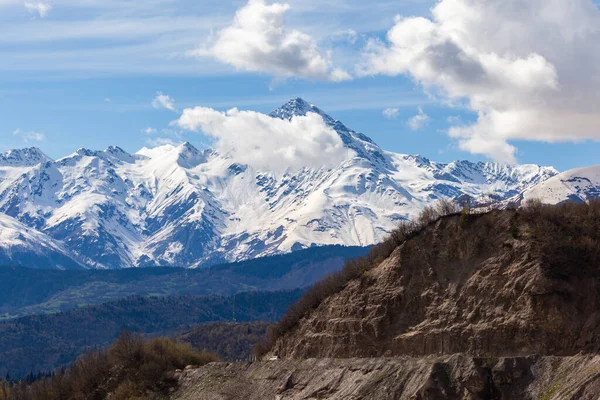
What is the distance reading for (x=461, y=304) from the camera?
77875 millimetres

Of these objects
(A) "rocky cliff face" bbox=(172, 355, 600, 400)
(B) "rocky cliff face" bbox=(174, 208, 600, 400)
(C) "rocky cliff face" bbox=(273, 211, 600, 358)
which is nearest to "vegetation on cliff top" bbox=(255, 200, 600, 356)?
(B) "rocky cliff face" bbox=(174, 208, 600, 400)

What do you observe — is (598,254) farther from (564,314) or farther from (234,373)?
(234,373)

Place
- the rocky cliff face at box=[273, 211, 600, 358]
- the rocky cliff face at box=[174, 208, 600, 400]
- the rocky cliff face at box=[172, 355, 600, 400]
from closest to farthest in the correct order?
the rocky cliff face at box=[172, 355, 600, 400]
the rocky cliff face at box=[174, 208, 600, 400]
the rocky cliff face at box=[273, 211, 600, 358]

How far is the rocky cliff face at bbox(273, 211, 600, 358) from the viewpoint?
234 ft

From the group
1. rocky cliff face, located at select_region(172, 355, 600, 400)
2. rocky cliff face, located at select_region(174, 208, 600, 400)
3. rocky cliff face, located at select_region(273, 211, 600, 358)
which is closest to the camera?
rocky cliff face, located at select_region(172, 355, 600, 400)

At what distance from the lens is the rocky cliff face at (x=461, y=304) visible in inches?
2805

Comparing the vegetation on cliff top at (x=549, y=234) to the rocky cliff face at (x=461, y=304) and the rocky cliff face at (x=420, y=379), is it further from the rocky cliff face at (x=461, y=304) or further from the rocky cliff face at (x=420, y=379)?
the rocky cliff face at (x=420, y=379)

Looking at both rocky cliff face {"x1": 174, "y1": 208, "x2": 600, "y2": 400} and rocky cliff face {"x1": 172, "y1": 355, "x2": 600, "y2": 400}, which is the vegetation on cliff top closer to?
rocky cliff face {"x1": 174, "y1": 208, "x2": 600, "y2": 400}

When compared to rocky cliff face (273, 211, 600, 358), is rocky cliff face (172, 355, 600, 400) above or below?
below

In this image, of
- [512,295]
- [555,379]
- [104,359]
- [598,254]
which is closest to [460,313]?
[512,295]

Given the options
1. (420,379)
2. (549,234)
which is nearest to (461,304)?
(549,234)

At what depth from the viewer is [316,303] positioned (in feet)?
325

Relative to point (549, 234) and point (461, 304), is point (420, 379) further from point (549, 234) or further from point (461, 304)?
point (549, 234)

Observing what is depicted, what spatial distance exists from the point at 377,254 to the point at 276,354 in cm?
1355
